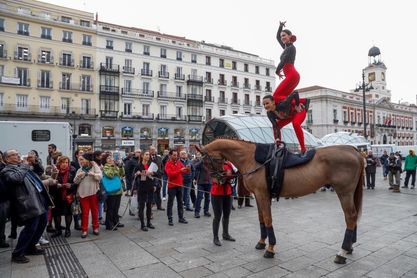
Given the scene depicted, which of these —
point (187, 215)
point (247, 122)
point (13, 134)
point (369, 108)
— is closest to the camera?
point (187, 215)

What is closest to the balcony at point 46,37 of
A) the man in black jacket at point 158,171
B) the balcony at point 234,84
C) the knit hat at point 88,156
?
the balcony at point 234,84

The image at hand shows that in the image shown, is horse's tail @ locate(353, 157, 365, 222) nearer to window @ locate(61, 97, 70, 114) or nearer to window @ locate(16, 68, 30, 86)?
window @ locate(61, 97, 70, 114)

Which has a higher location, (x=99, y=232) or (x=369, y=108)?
(x=369, y=108)

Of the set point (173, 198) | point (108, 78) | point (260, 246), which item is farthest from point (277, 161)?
point (108, 78)

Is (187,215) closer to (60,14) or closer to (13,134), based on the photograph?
(13,134)

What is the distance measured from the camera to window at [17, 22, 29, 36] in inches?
1410

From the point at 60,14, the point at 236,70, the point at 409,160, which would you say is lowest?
the point at 409,160

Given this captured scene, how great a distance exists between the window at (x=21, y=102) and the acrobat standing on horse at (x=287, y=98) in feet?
127

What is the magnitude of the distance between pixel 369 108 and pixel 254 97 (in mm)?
32135

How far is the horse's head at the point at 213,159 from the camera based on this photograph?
5496 mm

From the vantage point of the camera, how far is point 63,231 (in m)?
7.26

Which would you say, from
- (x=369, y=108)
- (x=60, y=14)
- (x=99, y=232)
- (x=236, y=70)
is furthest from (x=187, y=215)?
(x=369, y=108)

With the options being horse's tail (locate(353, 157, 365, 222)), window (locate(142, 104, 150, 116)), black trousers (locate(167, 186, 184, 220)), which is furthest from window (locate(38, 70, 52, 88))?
horse's tail (locate(353, 157, 365, 222))

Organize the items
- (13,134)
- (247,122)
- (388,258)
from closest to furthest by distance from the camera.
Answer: (388,258) → (13,134) → (247,122)
